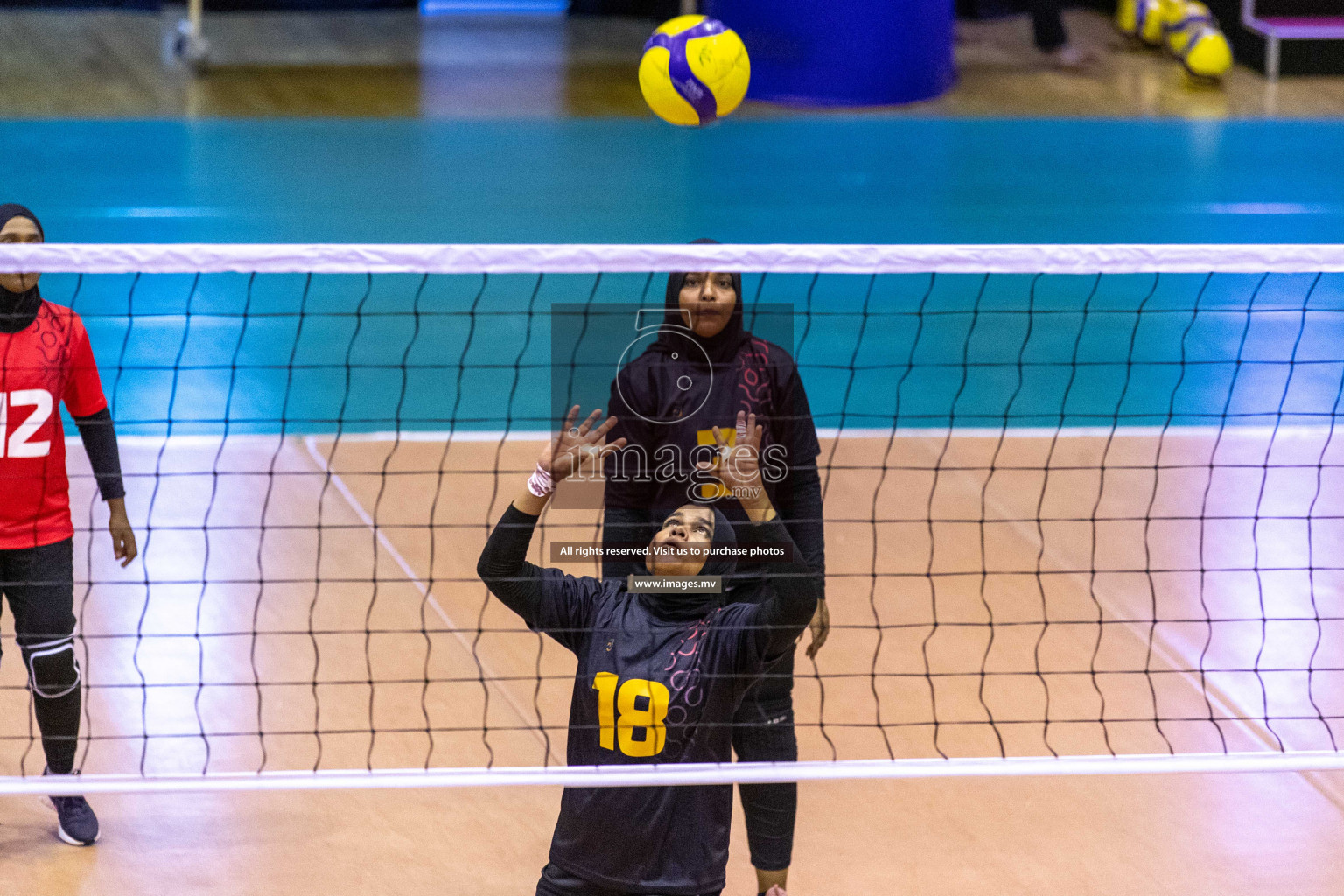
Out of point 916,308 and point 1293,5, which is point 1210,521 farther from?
point 1293,5

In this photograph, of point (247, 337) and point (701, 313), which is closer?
point (701, 313)

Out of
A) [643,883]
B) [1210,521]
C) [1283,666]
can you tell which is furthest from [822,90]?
[643,883]

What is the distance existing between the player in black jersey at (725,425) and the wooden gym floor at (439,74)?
7862 millimetres

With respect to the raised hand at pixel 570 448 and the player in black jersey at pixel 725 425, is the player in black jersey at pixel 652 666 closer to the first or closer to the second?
the raised hand at pixel 570 448

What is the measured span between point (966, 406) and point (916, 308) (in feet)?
3.93

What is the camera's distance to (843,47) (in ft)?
35.7

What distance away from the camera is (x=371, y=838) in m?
3.92

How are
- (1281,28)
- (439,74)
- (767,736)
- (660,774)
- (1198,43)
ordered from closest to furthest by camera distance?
1. (660,774)
2. (767,736)
3. (1198,43)
4. (1281,28)
5. (439,74)

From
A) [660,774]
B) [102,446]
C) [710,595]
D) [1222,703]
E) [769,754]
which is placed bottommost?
[1222,703]

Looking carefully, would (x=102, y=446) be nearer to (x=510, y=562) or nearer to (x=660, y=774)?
(x=510, y=562)

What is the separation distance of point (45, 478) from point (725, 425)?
173cm

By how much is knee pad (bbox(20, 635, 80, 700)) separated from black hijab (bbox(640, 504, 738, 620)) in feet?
5.30

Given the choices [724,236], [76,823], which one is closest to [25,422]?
[76,823]

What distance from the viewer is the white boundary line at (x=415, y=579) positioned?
4406mm
